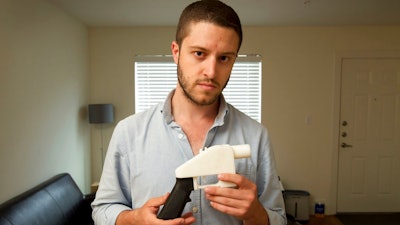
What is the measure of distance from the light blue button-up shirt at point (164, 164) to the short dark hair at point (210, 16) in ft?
0.77

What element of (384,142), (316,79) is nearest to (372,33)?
(316,79)

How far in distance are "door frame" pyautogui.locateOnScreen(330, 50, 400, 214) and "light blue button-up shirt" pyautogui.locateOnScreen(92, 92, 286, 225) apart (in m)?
2.95

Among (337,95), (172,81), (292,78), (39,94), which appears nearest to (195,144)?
(39,94)

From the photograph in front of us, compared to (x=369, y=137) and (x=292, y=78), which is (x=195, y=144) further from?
(x=369, y=137)

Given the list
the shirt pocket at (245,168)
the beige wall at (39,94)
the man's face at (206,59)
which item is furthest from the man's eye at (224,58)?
the beige wall at (39,94)

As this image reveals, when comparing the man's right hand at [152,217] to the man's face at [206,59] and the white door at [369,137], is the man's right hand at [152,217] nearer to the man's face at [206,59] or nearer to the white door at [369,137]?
the man's face at [206,59]

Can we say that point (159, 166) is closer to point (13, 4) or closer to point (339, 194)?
point (13, 4)

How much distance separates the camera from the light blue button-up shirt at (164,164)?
0.71 meters

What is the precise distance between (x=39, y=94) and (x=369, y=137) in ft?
12.4

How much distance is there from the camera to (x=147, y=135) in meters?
0.76

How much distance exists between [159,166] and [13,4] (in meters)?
1.86

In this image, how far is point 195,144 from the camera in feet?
2.48

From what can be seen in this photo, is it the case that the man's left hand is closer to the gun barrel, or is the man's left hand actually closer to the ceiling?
the gun barrel

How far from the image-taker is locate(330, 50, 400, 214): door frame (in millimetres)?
3205
